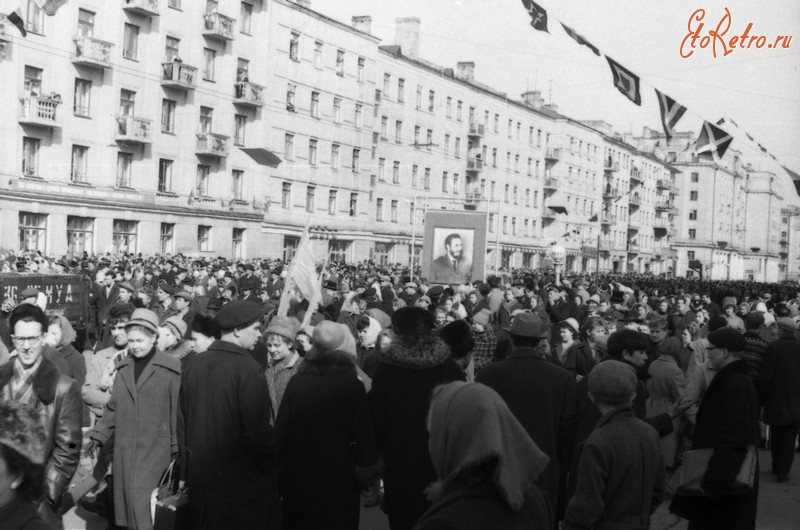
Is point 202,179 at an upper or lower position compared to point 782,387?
upper

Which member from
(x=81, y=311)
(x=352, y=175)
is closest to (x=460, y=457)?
(x=81, y=311)

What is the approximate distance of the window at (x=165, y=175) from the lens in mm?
39156

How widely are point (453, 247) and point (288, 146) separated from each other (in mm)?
20708

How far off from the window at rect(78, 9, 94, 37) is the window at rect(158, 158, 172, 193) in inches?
243

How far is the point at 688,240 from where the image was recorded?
10919 cm

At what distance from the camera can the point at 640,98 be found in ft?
43.0

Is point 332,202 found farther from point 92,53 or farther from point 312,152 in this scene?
point 92,53

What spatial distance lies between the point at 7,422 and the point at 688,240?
11228 centimetres

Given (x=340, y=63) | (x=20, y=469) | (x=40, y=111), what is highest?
(x=340, y=63)

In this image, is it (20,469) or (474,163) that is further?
(474,163)

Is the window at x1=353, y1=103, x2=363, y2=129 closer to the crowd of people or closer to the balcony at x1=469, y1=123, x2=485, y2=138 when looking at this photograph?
the balcony at x1=469, y1=123, x2=485, y2=138

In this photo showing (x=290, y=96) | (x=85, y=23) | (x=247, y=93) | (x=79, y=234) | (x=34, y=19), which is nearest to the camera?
(x=34, y=19)

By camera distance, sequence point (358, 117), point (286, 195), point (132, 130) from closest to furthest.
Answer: point (132, 130) < point (286, 195) < point (358, 117)

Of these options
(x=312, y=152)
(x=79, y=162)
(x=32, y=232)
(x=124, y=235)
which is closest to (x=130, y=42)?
(x=79, y=162)
